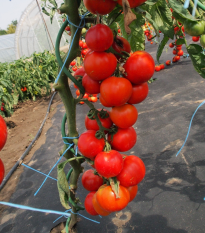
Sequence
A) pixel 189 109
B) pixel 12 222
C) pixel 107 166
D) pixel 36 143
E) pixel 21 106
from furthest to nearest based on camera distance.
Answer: pixel 21 106
pixel 36 143
pixel 189 109
pixel 12 222
pixel 107 166

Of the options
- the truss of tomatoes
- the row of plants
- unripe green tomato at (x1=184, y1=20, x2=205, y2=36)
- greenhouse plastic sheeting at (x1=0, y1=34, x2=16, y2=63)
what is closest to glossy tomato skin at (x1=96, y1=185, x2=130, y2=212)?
the truss of tomatoes

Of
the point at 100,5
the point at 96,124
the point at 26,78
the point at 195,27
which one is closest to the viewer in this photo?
the point at 100,5

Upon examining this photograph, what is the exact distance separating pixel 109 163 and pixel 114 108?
0.20 meters

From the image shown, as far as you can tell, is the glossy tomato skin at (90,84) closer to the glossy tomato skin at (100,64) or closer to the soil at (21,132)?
the glossy tomato skin at (100,64)

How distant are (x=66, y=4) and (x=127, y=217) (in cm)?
155

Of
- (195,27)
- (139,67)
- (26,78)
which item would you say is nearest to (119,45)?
(139,67)

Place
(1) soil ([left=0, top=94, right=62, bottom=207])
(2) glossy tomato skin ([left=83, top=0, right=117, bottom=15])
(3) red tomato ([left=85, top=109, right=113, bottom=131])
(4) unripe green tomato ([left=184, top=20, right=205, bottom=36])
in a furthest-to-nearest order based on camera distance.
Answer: (1) soil ([left=0, top=94, right=62, bottom=207]), (3) red tomato ([left=85, top=109, right=113, bottom=131]), (4) unripe green tomato ([left=184, top=20, right=205, bottom=36]), (2) glossy tomato skin ([left=83, top=0, right=117, bottom=15])

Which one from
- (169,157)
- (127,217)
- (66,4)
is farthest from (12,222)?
(66,4)

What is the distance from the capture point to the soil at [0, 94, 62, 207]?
9.20 ft

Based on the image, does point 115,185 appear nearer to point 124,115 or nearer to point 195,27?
point 124,115

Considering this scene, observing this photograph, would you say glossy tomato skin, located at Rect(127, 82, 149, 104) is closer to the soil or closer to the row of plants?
the soil

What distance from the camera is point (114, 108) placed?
73 cm

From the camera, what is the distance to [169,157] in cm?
224

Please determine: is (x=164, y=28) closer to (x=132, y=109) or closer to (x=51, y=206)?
(x=132, y=109)
